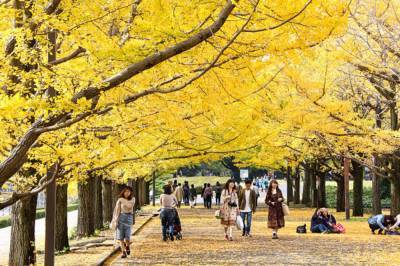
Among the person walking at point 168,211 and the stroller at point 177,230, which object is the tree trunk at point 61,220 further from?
the stroller at point 177,230

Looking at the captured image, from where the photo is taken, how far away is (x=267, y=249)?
58.0ft

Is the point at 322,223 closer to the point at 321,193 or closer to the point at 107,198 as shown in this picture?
the point at 107,198

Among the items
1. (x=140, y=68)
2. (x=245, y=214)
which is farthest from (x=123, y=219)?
(x=140, y=68)

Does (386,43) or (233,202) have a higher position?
(386,43)

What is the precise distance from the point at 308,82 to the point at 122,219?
629 cm

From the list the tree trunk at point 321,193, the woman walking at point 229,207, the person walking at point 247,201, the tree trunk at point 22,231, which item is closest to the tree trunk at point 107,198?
the person walking at point 247,201

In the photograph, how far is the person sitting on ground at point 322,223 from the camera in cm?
2330

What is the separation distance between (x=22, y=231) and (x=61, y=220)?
193 inches

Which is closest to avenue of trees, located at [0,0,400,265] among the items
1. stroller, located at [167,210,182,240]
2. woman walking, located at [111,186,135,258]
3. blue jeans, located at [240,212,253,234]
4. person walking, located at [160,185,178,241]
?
woman walking, located at [111,186,135,258]

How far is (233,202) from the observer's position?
2086cm

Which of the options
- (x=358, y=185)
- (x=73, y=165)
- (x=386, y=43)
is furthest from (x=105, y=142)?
(x=358, y=185)

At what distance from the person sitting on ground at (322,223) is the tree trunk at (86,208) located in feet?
24.4

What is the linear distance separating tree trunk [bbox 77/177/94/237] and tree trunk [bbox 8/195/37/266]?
9157 millimetres

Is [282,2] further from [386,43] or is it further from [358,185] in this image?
[358,185]
